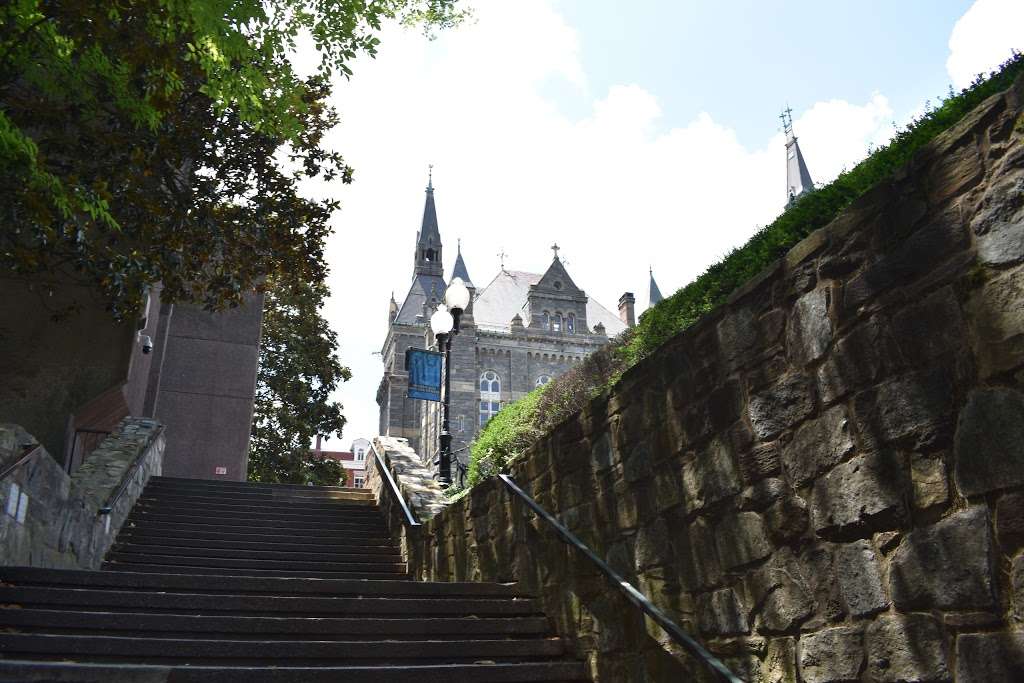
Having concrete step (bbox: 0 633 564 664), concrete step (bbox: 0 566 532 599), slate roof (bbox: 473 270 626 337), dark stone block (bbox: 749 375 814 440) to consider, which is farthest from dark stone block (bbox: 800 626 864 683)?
slate roof (bbox: 473 270 626 337)

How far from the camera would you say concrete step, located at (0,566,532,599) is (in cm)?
539

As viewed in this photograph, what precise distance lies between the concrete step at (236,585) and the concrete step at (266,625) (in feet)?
1.50

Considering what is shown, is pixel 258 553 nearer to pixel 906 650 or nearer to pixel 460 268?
pixel 906 650

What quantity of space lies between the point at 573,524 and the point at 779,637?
225cm

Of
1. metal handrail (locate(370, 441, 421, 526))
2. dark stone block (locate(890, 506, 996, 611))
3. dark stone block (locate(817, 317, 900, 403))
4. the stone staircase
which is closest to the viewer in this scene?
dark stone block (locate(890, 506, 996, 611))

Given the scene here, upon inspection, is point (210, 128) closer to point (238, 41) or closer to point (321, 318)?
point (238, 41)

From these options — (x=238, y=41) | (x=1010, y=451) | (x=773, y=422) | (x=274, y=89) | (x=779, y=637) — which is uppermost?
(x=274, y=89)

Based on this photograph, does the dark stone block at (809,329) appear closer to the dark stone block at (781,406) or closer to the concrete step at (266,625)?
the dark stone block at (781,406)

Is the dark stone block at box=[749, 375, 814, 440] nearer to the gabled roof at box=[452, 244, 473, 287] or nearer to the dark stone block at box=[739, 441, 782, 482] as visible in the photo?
the dark stone block at box=[739, 441, 782, 482]

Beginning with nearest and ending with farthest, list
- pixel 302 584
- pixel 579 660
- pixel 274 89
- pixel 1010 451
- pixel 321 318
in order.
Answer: pixel 1010 451, pixel 579 660, pixel 302 584, pixel 274 89, pixel 321 318

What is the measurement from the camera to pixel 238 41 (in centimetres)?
688

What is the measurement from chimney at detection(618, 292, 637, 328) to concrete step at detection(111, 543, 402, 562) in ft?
174

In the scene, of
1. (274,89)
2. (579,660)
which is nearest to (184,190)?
(274,89)

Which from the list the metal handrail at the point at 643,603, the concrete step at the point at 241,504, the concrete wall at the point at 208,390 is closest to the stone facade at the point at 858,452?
the metal handrail at the point at 643,603
